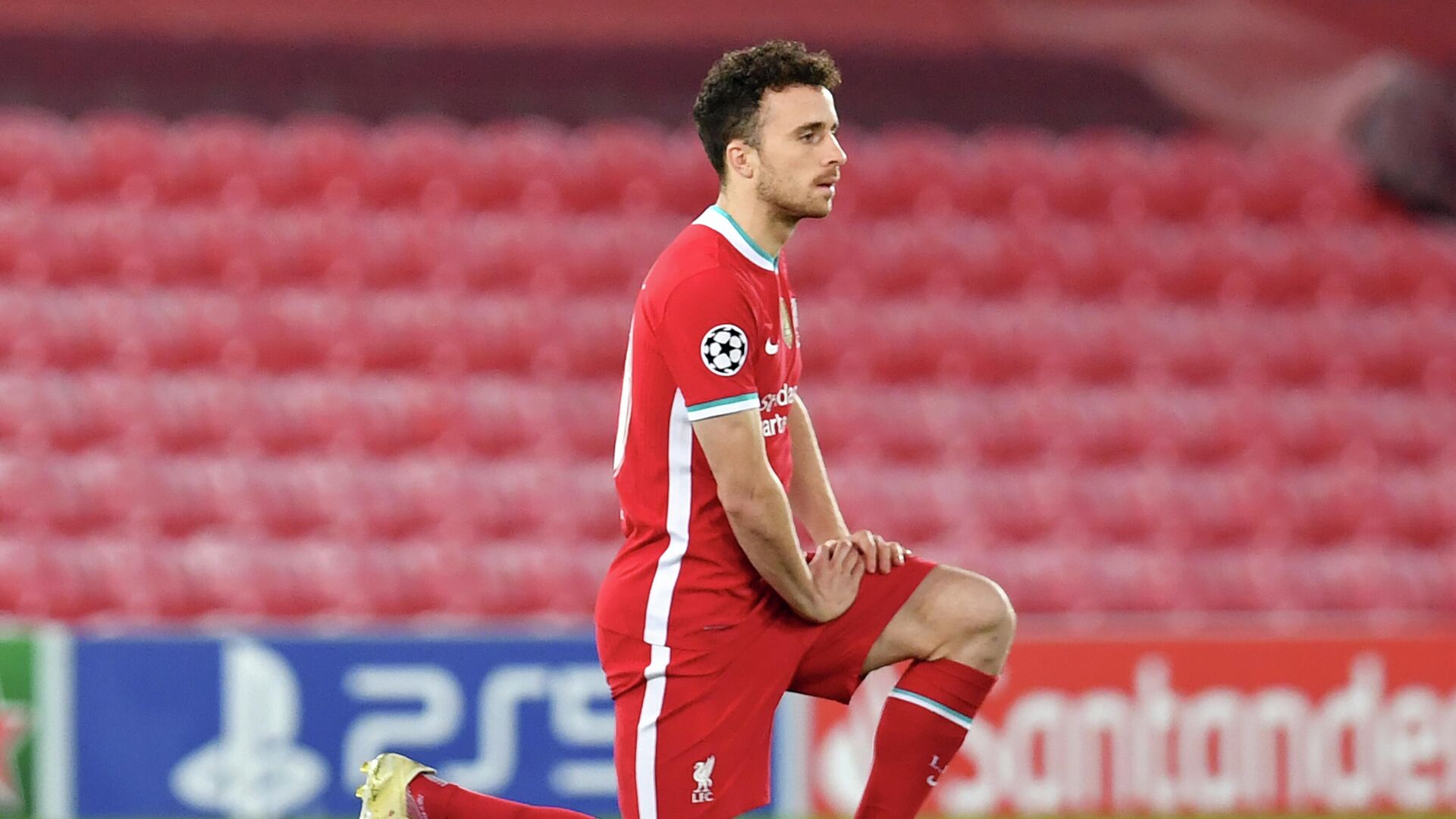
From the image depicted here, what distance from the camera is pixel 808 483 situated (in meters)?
3.63

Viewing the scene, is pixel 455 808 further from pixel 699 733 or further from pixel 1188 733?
pixel 1188 733

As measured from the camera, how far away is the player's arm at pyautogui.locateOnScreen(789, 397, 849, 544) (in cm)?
361

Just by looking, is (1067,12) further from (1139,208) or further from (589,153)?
(589,153)

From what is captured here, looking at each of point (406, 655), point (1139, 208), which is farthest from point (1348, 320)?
point (406, 655)

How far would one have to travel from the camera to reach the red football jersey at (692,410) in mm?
3170

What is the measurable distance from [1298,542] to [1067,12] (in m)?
2.84

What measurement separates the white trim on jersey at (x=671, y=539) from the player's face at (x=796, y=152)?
1.44ft

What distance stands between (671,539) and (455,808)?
0.62 meters

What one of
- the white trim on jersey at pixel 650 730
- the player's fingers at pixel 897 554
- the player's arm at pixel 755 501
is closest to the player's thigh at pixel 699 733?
the white trim on jersey at pixel 650 730

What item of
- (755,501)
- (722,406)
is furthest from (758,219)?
(755,501)

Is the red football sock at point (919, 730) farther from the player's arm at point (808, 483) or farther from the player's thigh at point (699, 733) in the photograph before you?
the player's arm at point (808, 483)

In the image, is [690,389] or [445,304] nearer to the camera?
[690,389]

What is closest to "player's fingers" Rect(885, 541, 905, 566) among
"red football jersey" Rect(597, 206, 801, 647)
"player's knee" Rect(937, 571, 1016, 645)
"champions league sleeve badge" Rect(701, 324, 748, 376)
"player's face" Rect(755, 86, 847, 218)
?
"player's knee" Rect(937, 571, 1016, 645)

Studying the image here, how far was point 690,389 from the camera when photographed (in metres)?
3.18
